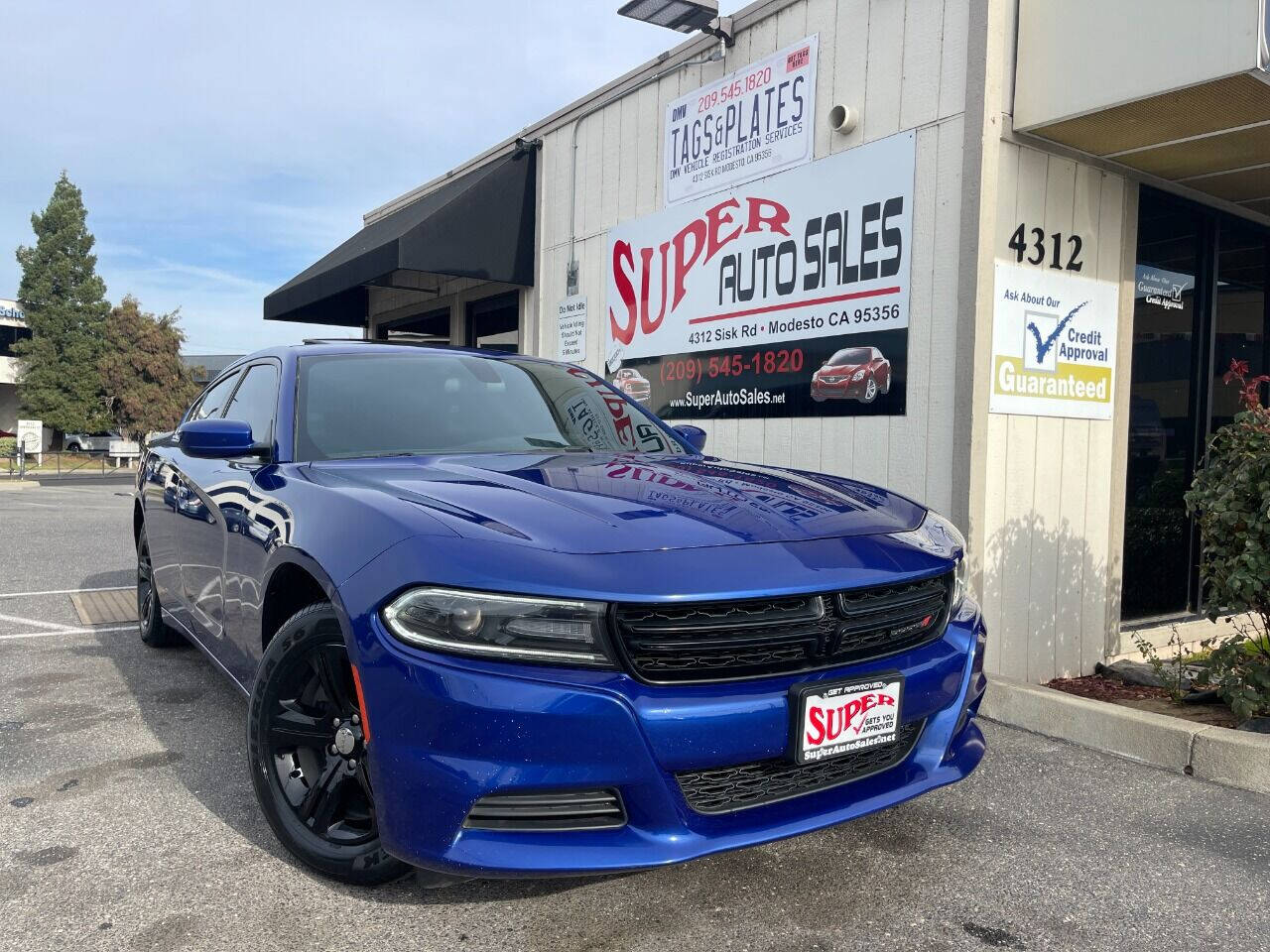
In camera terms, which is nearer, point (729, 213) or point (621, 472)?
point (621, 472)

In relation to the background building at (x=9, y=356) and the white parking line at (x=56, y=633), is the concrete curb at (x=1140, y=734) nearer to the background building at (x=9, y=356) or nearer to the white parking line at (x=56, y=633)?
the white parking line at (x=56, y=633)

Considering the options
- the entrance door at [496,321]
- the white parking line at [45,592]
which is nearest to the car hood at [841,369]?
the entrance door at [496,321]

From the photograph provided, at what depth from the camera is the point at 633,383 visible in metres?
7.53

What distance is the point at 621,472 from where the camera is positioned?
109 inches

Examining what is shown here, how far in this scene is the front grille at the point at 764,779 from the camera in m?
1.99

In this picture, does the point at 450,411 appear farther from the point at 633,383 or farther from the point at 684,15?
the point at 633,383

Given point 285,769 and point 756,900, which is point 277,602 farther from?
point 756,900

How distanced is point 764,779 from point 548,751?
50 cm

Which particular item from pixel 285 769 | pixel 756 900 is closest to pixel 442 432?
pixel 285 769

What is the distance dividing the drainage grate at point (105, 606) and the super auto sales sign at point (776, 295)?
12.5ft

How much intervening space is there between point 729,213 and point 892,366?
6.08 feet

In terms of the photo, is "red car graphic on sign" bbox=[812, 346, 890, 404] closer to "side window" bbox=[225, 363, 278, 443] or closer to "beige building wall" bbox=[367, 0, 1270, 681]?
"beige building wall" bbox=[367, 0, 1270, 681]

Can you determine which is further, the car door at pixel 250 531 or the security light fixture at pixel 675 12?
the security light fixture at pixel 675 12

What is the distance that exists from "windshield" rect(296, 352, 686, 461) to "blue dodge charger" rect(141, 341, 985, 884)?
0.22 metres
